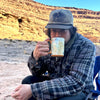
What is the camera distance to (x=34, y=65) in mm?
1756

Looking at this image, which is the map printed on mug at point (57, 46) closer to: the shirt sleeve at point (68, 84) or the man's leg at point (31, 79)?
the shirt sleeve at point (68, 84)

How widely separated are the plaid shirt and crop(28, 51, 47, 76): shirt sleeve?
154mm

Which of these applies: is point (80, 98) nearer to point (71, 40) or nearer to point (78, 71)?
point (78, 71)

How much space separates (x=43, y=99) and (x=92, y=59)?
1.68 feet

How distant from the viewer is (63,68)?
1570 mm

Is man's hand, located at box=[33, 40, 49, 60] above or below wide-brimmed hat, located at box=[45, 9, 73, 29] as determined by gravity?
below

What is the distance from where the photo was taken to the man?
1.28 m

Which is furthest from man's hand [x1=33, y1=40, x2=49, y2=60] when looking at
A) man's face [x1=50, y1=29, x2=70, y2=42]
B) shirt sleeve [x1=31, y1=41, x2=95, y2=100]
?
shirt sleeve [x1=31, y1=41, x2=95, y2=100]

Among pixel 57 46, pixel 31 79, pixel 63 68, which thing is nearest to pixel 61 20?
pixel 57 46

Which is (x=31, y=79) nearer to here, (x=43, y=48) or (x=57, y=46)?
(x=43, y=48)

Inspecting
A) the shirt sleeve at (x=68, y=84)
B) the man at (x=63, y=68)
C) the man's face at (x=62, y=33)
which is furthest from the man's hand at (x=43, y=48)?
the shirt sleeve at (x=68, y=84)

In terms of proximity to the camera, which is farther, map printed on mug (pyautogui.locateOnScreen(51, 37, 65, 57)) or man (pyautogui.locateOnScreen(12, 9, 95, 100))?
map printed on mug (pyautogui.locateOnScreen(51, 37, 65, 57))

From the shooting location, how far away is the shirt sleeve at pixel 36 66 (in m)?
1.75

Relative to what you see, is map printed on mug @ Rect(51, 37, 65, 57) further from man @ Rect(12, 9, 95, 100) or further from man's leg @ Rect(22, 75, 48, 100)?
→ man's leg @ Rect(22, 75, 48, 100)
